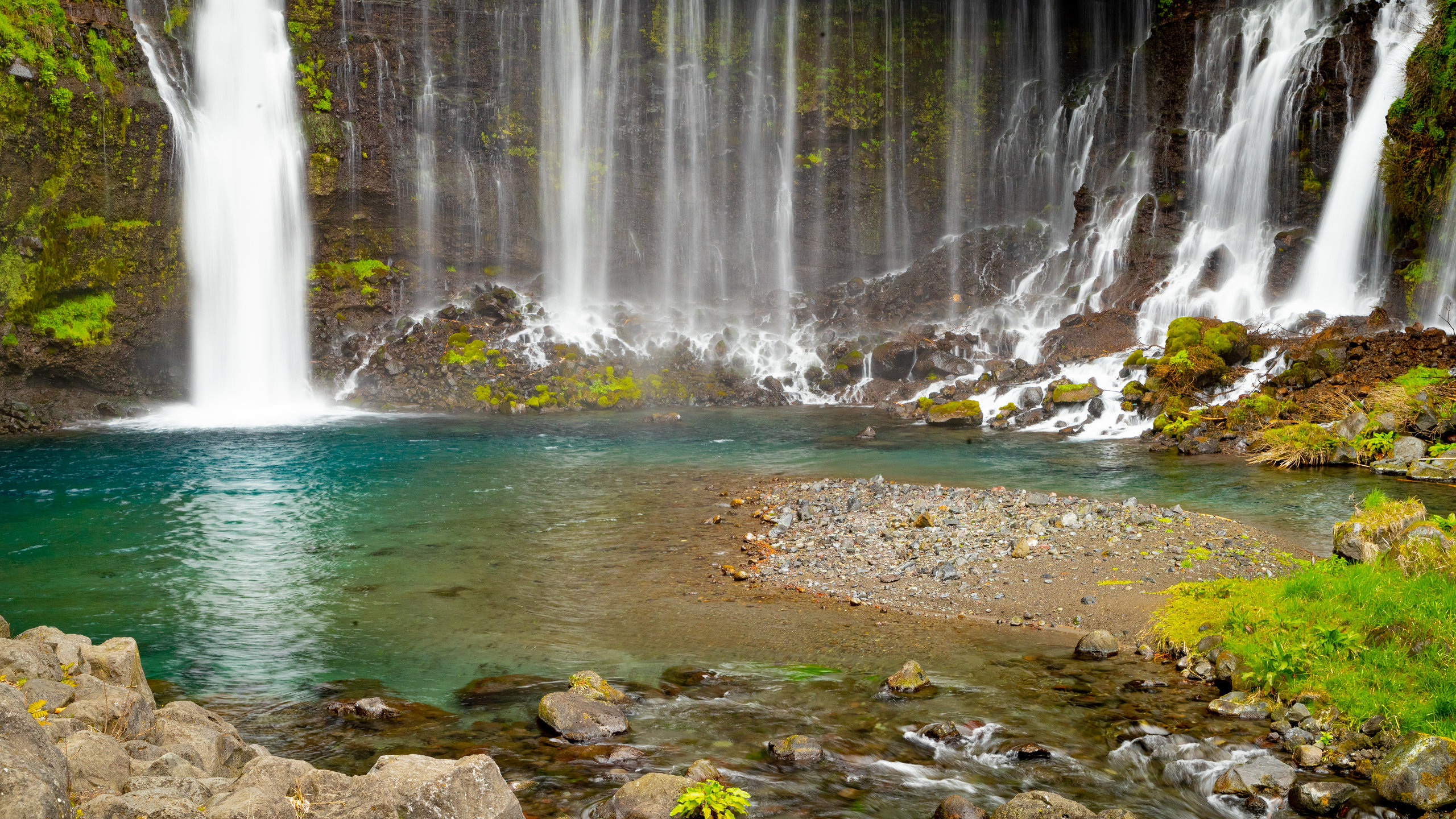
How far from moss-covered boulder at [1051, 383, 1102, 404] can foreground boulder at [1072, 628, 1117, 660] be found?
55.9ft

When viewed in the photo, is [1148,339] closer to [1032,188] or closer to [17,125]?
[1032,188]

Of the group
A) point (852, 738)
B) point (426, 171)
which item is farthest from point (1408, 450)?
point (426, 171)

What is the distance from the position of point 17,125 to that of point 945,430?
27947 mm

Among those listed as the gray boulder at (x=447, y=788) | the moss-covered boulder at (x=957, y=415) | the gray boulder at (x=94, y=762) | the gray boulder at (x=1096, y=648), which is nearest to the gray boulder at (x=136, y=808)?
the gray boulder at (x=94, y=762)

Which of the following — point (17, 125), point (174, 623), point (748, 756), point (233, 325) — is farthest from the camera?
point (233, 325)

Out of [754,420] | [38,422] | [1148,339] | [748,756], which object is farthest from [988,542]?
[38,422]

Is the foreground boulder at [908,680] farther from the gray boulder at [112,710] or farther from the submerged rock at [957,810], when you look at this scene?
the gray boulder at [112,710]

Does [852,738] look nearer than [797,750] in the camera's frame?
No

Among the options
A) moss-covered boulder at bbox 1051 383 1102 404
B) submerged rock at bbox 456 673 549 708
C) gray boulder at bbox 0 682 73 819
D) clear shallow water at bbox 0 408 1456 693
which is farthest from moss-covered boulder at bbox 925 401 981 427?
gray boulder at bbox 0 682 73 819

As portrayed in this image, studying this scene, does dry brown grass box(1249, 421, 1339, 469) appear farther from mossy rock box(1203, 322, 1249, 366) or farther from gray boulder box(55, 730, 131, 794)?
gray boulder box(55, 730, 131, 794)

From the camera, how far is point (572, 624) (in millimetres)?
8891

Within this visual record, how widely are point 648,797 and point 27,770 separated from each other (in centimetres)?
287

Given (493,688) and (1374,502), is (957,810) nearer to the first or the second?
(493,688)

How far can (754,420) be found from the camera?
90.4 ft
